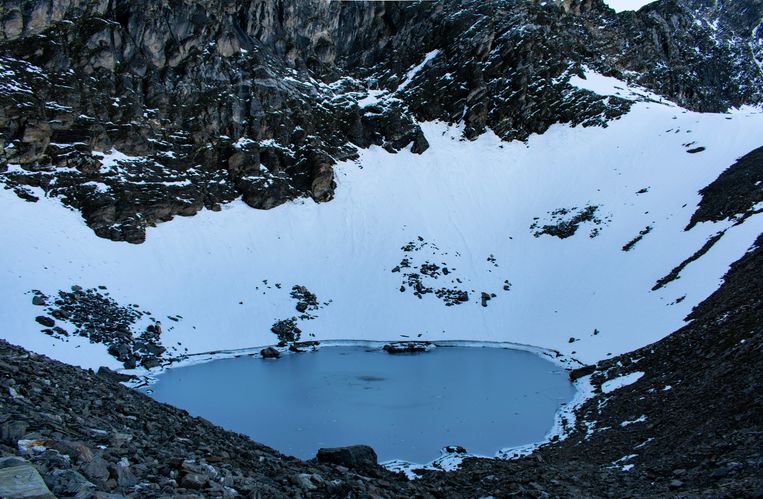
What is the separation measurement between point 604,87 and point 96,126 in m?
73.4

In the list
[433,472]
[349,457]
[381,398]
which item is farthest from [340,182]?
[349,457]

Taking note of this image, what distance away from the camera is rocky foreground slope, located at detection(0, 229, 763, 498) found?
7.41m

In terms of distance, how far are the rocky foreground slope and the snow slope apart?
12076 mm

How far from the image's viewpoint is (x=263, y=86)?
69562 mm

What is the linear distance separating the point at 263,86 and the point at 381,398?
5450cm

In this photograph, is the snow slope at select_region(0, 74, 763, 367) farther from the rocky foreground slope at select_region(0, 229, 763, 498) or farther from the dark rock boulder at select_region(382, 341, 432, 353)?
the rocky foreground slope at select_region(0, 229, 763, 498)

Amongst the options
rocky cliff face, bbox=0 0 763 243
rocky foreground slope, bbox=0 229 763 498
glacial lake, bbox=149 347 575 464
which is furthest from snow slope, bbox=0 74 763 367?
rocky foreground slope, bbox=0 229 763 498

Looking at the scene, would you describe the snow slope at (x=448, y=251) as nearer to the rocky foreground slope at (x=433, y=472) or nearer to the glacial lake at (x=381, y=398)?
the glacial lake at (x=381, y=398)

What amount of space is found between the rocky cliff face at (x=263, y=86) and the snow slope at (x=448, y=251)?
3.80m

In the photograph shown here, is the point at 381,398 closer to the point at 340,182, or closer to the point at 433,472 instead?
the point at 433,472

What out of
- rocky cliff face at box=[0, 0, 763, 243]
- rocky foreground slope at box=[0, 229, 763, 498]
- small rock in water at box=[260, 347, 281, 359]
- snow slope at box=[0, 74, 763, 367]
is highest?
rocky cliff face at box=[0, 0, 763, 243]

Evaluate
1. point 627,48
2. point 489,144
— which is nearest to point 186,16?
point 489,144

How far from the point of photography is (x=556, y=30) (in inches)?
3430

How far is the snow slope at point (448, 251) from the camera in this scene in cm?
3784
